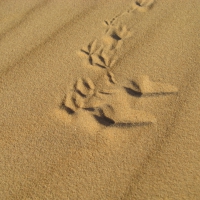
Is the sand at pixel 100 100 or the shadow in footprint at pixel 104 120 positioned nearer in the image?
the sand at pixel 100 100

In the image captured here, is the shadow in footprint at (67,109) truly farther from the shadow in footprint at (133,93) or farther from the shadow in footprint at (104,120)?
the shadow in footprint at (133,93)

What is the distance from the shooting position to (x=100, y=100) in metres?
1.48

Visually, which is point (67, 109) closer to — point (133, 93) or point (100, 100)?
point (100, 100)

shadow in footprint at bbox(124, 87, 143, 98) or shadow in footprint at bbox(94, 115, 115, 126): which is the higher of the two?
shadow in footprint at bbox(124, 87, 143, 98)

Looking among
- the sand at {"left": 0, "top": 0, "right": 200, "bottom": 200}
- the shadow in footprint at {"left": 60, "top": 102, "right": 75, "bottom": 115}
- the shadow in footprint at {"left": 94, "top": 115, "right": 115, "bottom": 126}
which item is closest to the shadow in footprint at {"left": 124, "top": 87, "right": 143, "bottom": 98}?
the sand at {"left": 0, "top": 0, "right": 200, "bottom": 200}

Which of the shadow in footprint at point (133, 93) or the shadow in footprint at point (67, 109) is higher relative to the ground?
the shadow in footprint at point (133, 93)

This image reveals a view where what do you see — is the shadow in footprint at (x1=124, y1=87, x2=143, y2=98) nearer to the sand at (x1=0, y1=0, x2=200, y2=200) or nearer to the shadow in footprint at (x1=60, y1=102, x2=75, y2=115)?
the sand at (x1=0, y1=0, x2=200, y2=200)

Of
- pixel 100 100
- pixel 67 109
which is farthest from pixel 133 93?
pixel 67 109

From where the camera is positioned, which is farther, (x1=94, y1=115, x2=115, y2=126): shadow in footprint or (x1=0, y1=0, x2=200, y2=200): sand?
(x1=94, y1=115, x2=115, y2=126): shadow in footprint

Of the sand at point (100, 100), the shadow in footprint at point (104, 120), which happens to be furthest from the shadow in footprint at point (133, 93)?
the shadow in footprint at point (104, 120)

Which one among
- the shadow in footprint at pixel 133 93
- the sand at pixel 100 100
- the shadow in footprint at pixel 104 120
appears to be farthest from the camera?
the shadow in footprint at pixel 133 93

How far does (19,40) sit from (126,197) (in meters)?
1.25

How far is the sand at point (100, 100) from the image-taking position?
4.00 ft

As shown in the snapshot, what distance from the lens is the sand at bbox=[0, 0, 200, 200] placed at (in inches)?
48.1
